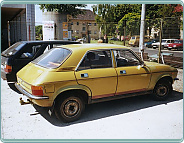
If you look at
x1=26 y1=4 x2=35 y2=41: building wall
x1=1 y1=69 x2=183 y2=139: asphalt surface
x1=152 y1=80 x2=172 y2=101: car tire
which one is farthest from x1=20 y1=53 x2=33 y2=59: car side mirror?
x1=26 y1=4 x2=35 y2=41: building wall

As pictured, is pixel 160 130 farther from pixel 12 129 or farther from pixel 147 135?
pixel 12 129

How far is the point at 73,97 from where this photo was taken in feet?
14.5

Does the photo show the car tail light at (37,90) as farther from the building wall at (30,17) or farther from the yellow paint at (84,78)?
the building wall at (30,17)

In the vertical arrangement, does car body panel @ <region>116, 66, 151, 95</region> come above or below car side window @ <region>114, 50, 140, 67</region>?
below

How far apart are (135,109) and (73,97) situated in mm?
1816

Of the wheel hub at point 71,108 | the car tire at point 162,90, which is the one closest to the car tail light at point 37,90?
the wheel hub at point 71,108

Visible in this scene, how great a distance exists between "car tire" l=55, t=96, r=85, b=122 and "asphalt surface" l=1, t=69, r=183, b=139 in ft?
0.45

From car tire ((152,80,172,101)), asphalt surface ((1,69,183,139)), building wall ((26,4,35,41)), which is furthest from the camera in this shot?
building wall ((26,4,35,41))

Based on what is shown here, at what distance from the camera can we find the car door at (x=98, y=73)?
14.9 feet

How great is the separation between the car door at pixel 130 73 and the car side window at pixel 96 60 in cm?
25

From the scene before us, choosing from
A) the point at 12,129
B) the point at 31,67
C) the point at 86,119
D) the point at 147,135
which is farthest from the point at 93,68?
the point at 12,129

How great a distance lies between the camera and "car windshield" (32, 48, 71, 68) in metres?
4.61

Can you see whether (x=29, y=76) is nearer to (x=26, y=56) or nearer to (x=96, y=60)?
(x=96, y=60)

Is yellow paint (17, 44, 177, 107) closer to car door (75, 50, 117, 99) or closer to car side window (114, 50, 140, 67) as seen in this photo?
car door (75, 50, 117, 99)
